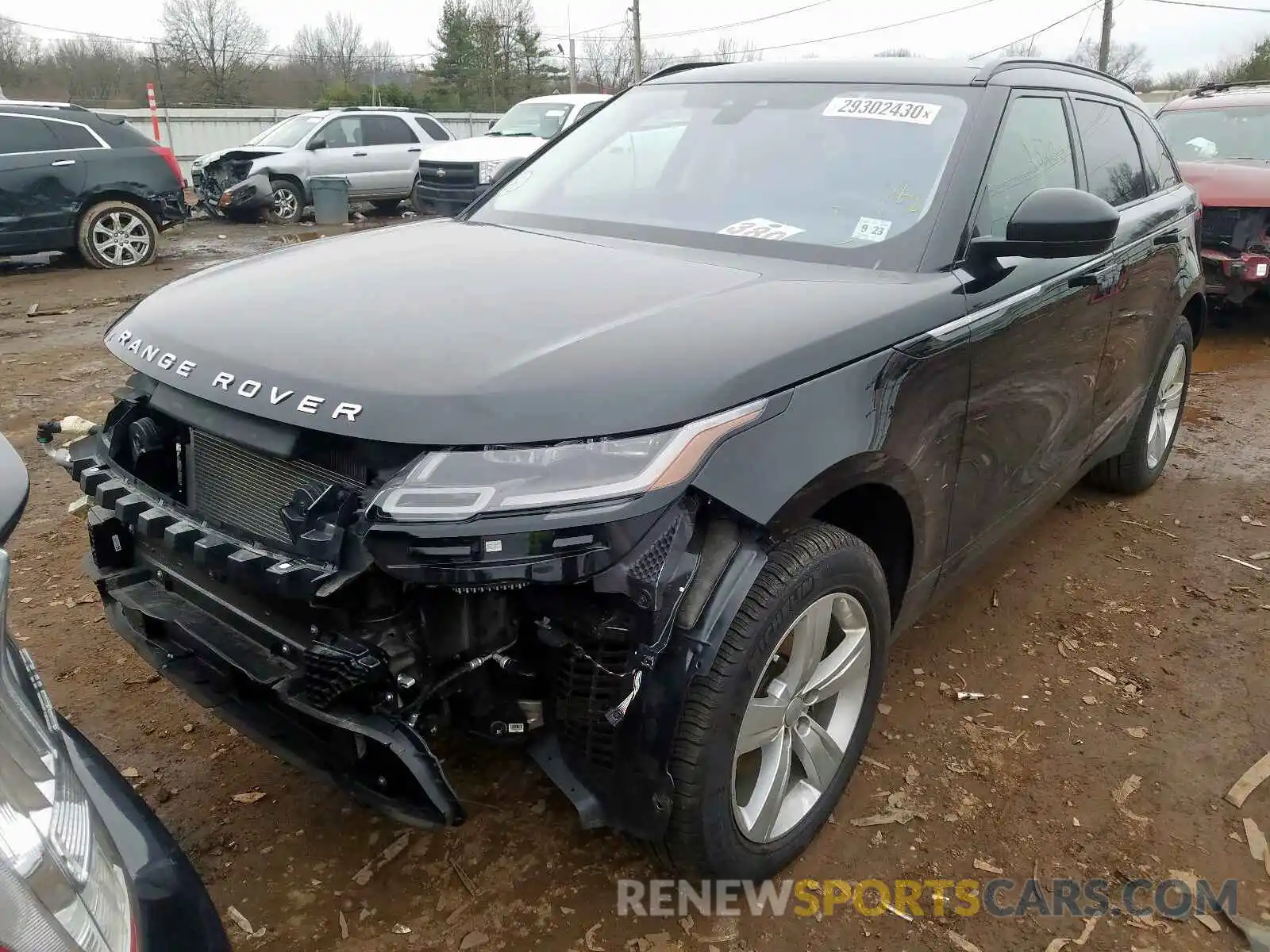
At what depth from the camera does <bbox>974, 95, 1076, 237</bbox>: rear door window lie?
274cm

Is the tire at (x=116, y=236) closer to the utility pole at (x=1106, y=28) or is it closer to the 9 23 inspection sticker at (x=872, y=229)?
the 9 23 inspection sticker at (x=872, y=229)

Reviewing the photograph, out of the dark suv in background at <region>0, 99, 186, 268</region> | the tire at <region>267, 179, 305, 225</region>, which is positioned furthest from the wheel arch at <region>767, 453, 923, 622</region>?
the tire at <region>267, 179, 305, 225</region>

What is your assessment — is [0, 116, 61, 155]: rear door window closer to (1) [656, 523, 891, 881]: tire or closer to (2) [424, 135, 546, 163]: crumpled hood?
(2) [424, 135, 546, 163]: crumpled hood

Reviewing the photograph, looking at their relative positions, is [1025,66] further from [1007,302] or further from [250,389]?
[250,389]

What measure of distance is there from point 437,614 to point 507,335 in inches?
22.5

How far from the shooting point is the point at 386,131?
15.5 meters

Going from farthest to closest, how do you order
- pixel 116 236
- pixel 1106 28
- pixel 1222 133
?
pixel 1106 28 → pixel 116 236 → pixel 1222 133

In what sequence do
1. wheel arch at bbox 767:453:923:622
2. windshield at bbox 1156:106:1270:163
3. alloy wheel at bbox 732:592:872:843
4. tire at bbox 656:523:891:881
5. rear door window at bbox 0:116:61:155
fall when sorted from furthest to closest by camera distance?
rear door window at bbox 0:116:61:155, windshield at bbox 1156:106:1270:163, alloy wheel at bbox 732:592:872:843, wheel arch at bbox 767:453:923:622, tire at bbox 656:523:891:881

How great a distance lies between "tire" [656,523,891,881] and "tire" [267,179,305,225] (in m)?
14.3

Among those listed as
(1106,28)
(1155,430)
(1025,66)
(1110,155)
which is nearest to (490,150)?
(1155,430)

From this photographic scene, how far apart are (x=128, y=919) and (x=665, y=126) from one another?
2807 mm

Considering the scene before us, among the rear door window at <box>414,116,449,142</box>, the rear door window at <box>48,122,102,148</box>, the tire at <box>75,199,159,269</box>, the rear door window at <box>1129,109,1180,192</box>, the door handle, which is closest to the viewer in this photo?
the door handle

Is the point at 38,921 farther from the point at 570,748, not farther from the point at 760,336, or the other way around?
the point at 760,336

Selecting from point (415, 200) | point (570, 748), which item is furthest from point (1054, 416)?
point (415, 200)
